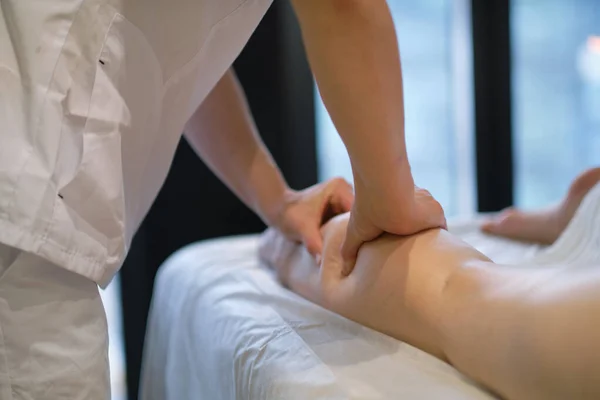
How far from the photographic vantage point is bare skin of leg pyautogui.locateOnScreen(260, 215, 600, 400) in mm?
491

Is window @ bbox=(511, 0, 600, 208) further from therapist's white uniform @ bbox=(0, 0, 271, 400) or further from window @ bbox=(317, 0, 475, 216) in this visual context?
therapist's white uniform @ bbox=(0, 0, 271, 400)

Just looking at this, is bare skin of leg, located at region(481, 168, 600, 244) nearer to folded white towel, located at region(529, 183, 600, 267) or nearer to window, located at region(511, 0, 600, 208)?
folded white towel, located at region(529, 183, 600, 267)

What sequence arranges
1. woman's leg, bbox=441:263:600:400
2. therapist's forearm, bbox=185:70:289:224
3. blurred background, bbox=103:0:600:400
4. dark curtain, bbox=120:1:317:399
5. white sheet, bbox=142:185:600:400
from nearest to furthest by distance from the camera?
woman's leg, bbox=441:263:600:400
white sheet, bbox=142:185:600:400
therapist's forearm, bbox=185:70:289:224
dark curtain, bbox=120:1:317:399
blurred background, bbox=103:0:600:400

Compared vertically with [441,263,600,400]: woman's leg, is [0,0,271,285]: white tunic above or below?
above

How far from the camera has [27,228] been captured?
54 centimetres

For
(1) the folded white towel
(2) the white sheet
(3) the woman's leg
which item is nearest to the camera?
(3) the woman's leg

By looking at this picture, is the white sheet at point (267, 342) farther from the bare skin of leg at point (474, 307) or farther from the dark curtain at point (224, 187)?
the dark curtain at point (224, 187)

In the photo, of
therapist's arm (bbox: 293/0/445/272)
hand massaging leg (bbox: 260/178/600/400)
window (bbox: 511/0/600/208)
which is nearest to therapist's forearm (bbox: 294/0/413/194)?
therapist's arm (bbox: 293/0/445/272)

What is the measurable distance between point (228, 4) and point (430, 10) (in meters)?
1.96

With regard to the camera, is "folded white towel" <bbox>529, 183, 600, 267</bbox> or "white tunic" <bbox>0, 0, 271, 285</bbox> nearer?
"white tunic" <bbox>0, 0, 271, 285</bbox>

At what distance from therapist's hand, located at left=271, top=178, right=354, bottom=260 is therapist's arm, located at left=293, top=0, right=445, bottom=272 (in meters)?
0.26

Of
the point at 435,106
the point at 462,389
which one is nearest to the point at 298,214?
the point at 462,389

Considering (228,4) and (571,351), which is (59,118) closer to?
(228,4)

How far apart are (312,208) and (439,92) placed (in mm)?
1699
